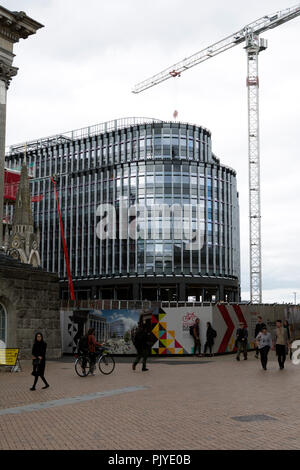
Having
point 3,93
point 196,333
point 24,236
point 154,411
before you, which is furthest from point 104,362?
point 24,236

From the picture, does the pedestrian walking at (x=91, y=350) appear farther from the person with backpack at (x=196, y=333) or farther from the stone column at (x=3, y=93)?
the stone column at (x=3, y=93)

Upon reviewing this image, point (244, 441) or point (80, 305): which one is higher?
point (80, 305)

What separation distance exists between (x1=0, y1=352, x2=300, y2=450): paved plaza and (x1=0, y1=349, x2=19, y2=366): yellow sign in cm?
116

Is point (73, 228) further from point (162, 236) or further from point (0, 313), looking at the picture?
point (0, 313)

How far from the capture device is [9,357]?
21.0m

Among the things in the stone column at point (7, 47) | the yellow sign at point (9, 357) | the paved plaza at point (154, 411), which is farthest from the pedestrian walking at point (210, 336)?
the stone column at point (7, 47)

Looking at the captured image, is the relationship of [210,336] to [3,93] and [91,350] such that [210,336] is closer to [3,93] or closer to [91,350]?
[91,350]

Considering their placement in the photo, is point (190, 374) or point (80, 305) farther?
point (80, 305)

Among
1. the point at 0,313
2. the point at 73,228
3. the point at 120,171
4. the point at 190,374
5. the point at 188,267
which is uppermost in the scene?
the point at 120,171

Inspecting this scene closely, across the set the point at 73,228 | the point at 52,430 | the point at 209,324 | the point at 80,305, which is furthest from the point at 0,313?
the point at 73,228

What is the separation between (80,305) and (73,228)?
7489 centimetres

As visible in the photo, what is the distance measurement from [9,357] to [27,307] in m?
4.90

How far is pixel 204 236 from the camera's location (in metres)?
95.4

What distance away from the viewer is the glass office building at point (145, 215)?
9294 cm
